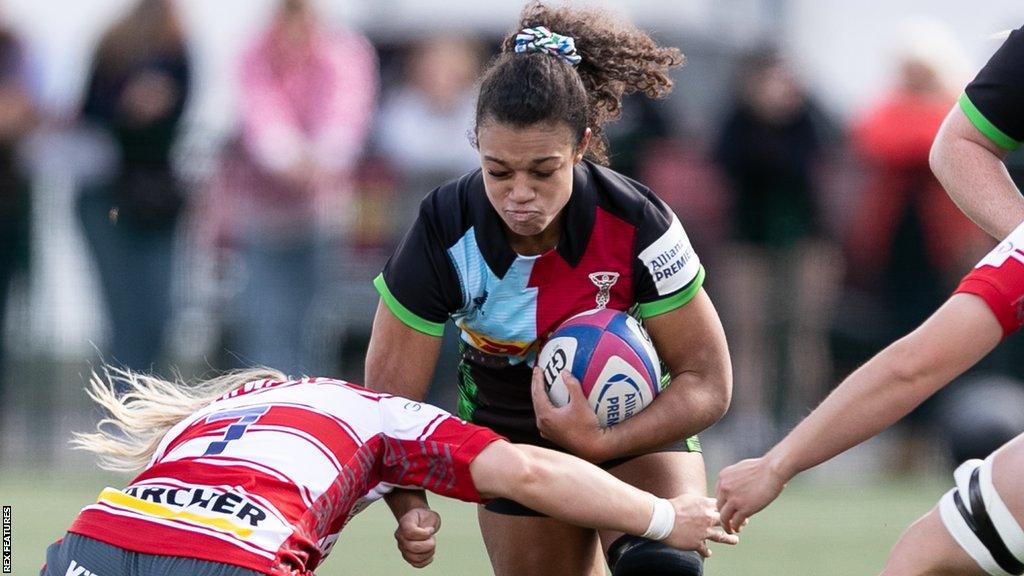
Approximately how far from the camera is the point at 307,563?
432 cm

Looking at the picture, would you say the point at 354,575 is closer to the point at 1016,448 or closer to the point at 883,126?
the point at 1016,448

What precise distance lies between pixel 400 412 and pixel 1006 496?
1.58 m

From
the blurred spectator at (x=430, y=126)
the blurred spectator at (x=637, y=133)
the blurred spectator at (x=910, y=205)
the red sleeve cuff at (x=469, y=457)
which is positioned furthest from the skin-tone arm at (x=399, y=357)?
the blurred spectator at (x=910, y=205)

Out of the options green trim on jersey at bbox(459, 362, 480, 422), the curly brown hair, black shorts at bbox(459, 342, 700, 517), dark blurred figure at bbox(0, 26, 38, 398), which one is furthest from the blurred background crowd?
the curly brown hair

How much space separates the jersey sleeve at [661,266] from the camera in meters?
4.99

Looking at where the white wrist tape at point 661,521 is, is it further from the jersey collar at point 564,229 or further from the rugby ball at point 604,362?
the jersey collar at point 564,229

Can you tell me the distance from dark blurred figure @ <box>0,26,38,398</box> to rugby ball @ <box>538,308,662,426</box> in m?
5.47

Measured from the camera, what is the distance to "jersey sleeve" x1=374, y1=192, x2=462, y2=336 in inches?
196

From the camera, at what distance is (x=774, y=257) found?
10125 mm

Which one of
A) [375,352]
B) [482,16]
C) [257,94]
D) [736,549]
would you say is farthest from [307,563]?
[482,16]

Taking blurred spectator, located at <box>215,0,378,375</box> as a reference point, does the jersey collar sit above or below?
above

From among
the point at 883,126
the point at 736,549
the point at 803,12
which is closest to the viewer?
the point at 736,549

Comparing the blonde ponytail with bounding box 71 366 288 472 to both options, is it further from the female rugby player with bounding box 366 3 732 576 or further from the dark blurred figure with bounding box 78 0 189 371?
the dark blurred figure with bounding box 78 0 189 371

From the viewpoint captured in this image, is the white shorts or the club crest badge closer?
the white shorts
